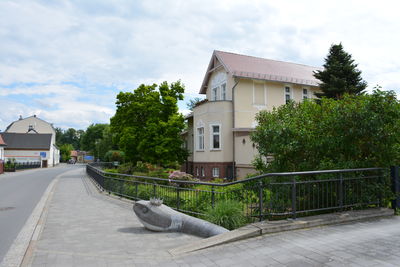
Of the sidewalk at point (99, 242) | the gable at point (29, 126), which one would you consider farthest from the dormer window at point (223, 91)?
the gable at point (29, 126)

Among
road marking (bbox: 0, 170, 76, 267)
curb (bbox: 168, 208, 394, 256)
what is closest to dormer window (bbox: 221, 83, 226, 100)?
curb (bbox: 168, 208, 394, 256)

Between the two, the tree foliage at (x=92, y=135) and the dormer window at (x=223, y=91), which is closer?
the dormer window at (x=223, y=91)

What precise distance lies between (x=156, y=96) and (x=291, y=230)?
22580 millimetres

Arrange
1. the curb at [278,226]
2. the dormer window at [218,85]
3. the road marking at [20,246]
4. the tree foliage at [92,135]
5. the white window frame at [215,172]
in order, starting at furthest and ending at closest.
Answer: the tree foliage at [92,135] → the dormer window at [218,85] → the white window frame at [215,172] → the curb at [278,226] → the road marking at [20,246]

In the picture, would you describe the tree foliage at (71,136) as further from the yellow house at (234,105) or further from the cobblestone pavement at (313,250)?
the cobblestone pavement at (313,250)

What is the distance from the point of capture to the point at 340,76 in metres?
21.8

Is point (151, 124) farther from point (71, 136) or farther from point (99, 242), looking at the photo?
point (71, 136)

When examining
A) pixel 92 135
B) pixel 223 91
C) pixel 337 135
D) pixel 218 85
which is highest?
pixel 92 135

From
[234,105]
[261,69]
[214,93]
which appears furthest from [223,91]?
[261,69]

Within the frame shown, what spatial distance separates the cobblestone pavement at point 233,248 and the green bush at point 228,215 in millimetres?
660

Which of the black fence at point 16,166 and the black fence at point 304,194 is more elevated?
the black fence at point 304,194

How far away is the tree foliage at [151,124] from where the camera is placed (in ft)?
85.4

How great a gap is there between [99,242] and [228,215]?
8.90 feet

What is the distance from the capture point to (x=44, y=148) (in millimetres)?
66625
